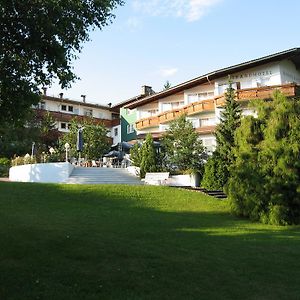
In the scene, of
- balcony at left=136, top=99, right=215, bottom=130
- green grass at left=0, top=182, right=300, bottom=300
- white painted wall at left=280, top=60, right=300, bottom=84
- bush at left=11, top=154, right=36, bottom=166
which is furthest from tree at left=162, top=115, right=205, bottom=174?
green grass at left=0, top=182, right=300, bottom=300

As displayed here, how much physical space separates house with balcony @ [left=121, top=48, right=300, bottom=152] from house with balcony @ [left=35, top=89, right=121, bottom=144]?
1629 centimetres

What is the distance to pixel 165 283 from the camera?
281 inches

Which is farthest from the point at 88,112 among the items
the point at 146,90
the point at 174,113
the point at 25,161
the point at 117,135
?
the point at 25,161

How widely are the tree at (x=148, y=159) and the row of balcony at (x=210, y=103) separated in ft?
20.8

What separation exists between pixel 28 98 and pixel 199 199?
43.9 ft

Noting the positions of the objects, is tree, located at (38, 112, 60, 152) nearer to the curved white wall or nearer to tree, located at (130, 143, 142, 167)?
tree, located at (130, 143, 142, 167)

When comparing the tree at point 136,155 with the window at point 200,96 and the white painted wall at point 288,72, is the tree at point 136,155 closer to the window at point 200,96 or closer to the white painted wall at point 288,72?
the window at point 200,96

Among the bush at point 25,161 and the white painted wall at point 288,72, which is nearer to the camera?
the bush at point 25,161

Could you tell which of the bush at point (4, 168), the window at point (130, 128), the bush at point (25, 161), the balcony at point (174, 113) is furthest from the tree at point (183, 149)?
the window at point (130, 128)

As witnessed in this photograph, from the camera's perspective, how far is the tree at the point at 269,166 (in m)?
16.1

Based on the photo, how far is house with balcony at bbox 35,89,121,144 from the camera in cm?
5975

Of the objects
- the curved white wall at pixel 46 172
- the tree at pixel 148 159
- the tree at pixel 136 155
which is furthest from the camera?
the tree at pixel 136 155

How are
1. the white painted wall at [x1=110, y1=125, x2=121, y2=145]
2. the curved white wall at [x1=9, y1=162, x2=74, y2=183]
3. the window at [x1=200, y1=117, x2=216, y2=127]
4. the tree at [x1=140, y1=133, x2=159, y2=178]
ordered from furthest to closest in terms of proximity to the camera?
the white painted wall at [x1=110, y1=125, x2=121, y2=145]
the window at [x1=200, y1=117, x2=216, y2=127]
the tree at [x1=140, y1=133, x2=159, y2=178]
the curved white wall at [x1=9, y1=162, x2=74, y2=183]

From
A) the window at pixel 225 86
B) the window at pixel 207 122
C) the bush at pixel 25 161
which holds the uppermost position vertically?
the window at pixel 225 86
